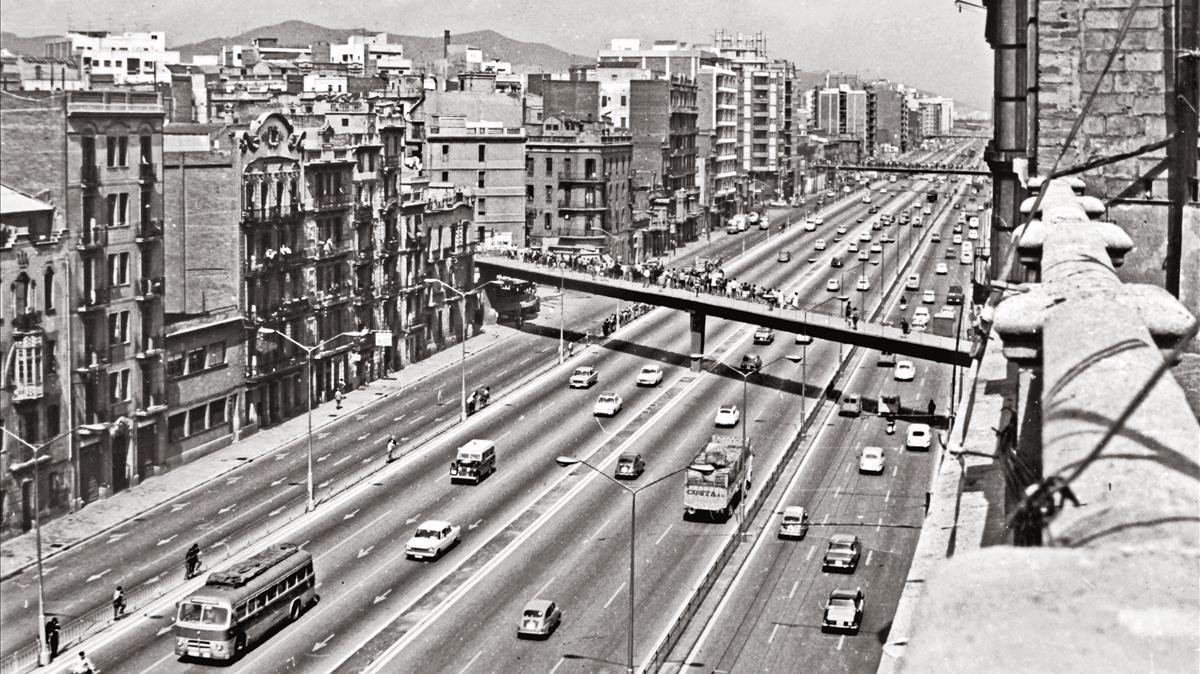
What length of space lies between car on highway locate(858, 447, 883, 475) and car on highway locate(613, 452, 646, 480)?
1270 cm

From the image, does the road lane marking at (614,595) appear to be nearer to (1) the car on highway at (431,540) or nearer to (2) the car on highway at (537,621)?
(2) the car on highway at (537,621)

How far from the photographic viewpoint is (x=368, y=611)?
62.4 metres

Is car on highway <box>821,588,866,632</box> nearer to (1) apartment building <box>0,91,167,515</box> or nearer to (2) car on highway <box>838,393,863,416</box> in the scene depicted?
(1) apartment building <box>0,91,167,515</box>

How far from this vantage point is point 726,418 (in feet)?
332

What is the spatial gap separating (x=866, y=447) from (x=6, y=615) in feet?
179

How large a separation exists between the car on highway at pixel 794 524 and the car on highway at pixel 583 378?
3884 centimetres

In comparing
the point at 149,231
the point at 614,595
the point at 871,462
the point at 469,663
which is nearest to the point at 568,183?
the point at 871,462

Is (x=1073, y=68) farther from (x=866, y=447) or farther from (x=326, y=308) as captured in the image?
(x=326, y=308)

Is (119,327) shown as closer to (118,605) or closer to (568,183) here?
(118,605)

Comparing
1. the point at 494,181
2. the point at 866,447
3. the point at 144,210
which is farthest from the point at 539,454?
the point at 494,181

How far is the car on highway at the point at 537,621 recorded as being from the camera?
2313 inches

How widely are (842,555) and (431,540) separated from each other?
1858 centimetres

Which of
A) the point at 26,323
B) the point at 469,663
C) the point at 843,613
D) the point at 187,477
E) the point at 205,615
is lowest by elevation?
the point at 469,663

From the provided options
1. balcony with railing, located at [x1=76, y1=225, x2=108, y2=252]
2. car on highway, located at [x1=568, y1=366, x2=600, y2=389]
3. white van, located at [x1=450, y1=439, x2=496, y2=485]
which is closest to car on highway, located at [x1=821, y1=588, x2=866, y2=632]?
white van, located at [x1=450, y1=439, x2=496, y2=485]
